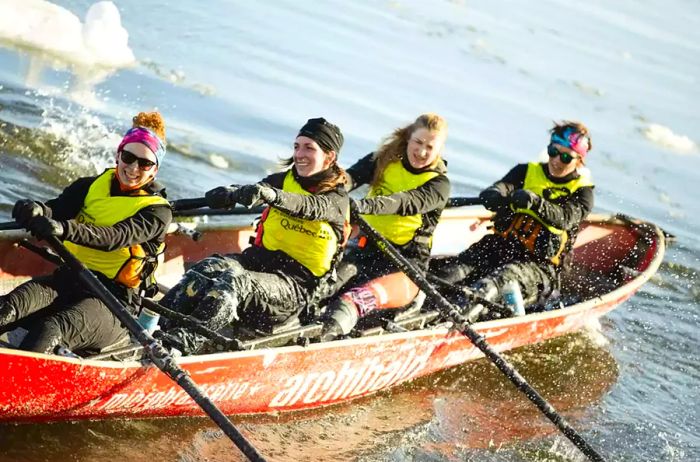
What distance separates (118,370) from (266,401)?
5.22ft

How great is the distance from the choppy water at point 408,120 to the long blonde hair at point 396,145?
Answer: 1884 mm

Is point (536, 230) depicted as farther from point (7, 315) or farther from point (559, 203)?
point (7, 315)

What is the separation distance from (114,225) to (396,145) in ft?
10.8

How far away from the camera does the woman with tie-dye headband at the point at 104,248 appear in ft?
22.1

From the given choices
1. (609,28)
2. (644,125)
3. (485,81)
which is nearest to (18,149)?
(485,81)

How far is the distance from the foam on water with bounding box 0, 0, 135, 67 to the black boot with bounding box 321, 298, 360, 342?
357 inches

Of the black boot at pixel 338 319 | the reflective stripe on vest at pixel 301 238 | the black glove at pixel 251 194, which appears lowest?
the black boot at pixel 338 319

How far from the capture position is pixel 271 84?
62.7ft

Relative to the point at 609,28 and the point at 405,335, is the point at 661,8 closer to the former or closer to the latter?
the point at 609,28

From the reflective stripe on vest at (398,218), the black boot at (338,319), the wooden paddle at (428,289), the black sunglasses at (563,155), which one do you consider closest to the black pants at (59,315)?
the black boot at (338,319)

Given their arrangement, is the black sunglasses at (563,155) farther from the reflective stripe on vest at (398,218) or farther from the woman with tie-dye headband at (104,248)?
the woman with tie-dye headband at (104,248)

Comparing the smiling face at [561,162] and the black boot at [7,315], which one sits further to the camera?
the smiling face at [561,162]

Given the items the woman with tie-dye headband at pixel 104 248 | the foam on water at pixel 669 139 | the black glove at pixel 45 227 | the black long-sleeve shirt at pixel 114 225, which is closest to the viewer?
the black glove at pixel 45 227

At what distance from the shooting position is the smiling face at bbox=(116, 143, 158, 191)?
688cm
